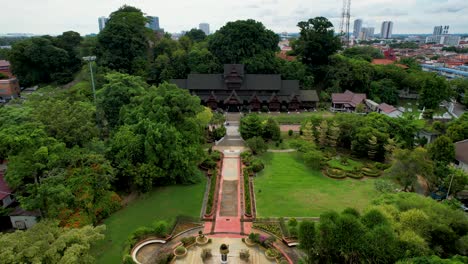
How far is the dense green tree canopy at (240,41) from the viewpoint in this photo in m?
56.1

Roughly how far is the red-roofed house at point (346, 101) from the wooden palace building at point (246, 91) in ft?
11.2

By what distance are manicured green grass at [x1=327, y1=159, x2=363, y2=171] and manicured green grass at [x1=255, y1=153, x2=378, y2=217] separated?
229 cm

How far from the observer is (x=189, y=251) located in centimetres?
1869

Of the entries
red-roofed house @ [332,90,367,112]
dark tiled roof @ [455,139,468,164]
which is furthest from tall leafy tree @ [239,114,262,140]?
dark tiled roof @ [455,139,468,164]

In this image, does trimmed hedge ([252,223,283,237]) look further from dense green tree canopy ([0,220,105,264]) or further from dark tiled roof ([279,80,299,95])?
dark tiled roof ([279,80,299,95])

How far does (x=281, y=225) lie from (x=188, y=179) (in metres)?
10.1

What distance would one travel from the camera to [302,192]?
25.7 m

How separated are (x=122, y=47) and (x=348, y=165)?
4481cm

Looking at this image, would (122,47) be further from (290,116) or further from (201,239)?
(201,239)

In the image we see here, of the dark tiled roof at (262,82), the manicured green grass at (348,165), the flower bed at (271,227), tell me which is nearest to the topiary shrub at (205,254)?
the flower bed at (271,227)

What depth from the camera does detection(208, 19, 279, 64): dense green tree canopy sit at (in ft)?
184

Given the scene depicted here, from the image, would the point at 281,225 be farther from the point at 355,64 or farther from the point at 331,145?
the point at 355,64

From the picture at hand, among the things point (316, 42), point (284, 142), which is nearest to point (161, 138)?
point (284, 142)

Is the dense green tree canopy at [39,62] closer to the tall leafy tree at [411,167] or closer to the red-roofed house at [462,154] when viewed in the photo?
the tall leafy tree at [411,167]
